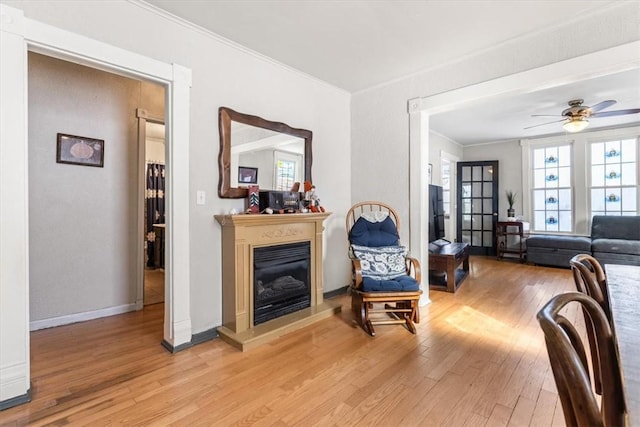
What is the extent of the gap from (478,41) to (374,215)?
1.90 meters

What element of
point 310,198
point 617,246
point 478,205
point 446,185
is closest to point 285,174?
point 310,198

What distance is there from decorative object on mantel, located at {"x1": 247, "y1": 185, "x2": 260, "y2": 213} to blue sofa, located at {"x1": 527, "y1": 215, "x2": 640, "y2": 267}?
209 inches

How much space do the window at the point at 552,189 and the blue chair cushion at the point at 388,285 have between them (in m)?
5.12

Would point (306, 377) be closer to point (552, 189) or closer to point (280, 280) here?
point (280, 280)

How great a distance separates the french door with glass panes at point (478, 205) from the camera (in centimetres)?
678

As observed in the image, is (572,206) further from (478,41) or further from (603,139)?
(478,41)

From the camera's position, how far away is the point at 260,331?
261cm

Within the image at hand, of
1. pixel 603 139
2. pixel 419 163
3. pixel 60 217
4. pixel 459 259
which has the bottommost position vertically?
pixel 459 259

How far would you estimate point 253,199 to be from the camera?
2852mm

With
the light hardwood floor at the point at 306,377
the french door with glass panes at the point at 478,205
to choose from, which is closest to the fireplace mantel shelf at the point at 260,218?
the light hardwood floor at the point at 306,377

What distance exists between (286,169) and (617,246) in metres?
5.23

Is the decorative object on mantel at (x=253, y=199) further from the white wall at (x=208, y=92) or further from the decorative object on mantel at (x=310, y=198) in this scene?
the decorative object on mantel at (x=310, y=198)

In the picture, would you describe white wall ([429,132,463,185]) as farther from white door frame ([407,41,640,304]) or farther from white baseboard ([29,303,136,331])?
white baseboard ([29,303,136,331])

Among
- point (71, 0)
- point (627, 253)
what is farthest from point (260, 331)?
point (627, 253)
